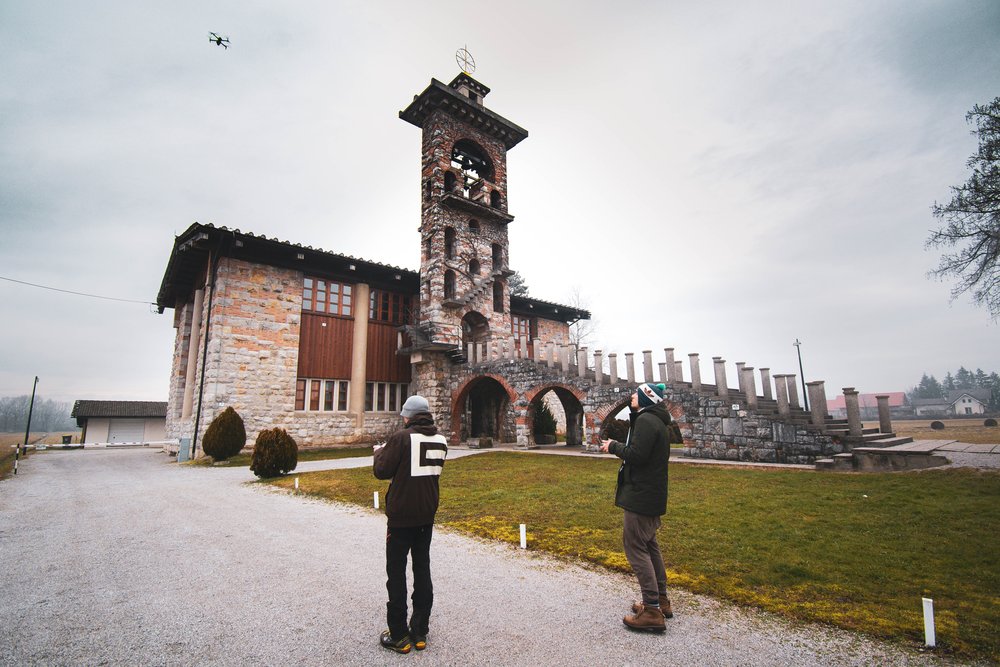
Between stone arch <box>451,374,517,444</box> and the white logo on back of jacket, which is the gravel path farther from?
stone arch <box>451,374,517,444</box>

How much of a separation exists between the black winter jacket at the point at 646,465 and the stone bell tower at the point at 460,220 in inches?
644

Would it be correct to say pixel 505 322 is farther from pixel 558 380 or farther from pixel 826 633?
pixel 826 633

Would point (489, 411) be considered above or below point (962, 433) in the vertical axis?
above

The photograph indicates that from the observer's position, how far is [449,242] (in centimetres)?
2209

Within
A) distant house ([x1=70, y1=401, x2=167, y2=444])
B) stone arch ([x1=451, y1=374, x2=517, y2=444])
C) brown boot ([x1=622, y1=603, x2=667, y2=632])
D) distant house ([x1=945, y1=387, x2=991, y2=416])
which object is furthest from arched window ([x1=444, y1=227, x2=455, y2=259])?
distant house ([x1=945, y1=387, x2=991, y2=416])

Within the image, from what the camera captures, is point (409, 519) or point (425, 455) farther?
point (425, 455)

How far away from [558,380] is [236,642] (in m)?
14.2

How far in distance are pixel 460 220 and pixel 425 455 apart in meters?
19.9

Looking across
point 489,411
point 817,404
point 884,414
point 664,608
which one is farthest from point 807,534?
point 489,411

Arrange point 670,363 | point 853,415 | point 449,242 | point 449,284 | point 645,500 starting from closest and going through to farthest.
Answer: point 645,500 < point 853,415 < point 670,363 < point 449,284 < point 449,242

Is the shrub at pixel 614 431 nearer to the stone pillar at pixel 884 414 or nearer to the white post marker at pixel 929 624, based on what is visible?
the stone pillar at pixel 884 414

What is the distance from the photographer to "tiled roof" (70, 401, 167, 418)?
31578 mm

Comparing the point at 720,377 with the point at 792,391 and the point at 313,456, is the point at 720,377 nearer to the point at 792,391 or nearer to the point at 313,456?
the point at 792,391

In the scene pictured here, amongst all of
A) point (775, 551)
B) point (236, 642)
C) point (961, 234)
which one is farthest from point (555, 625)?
point (961, 234)
